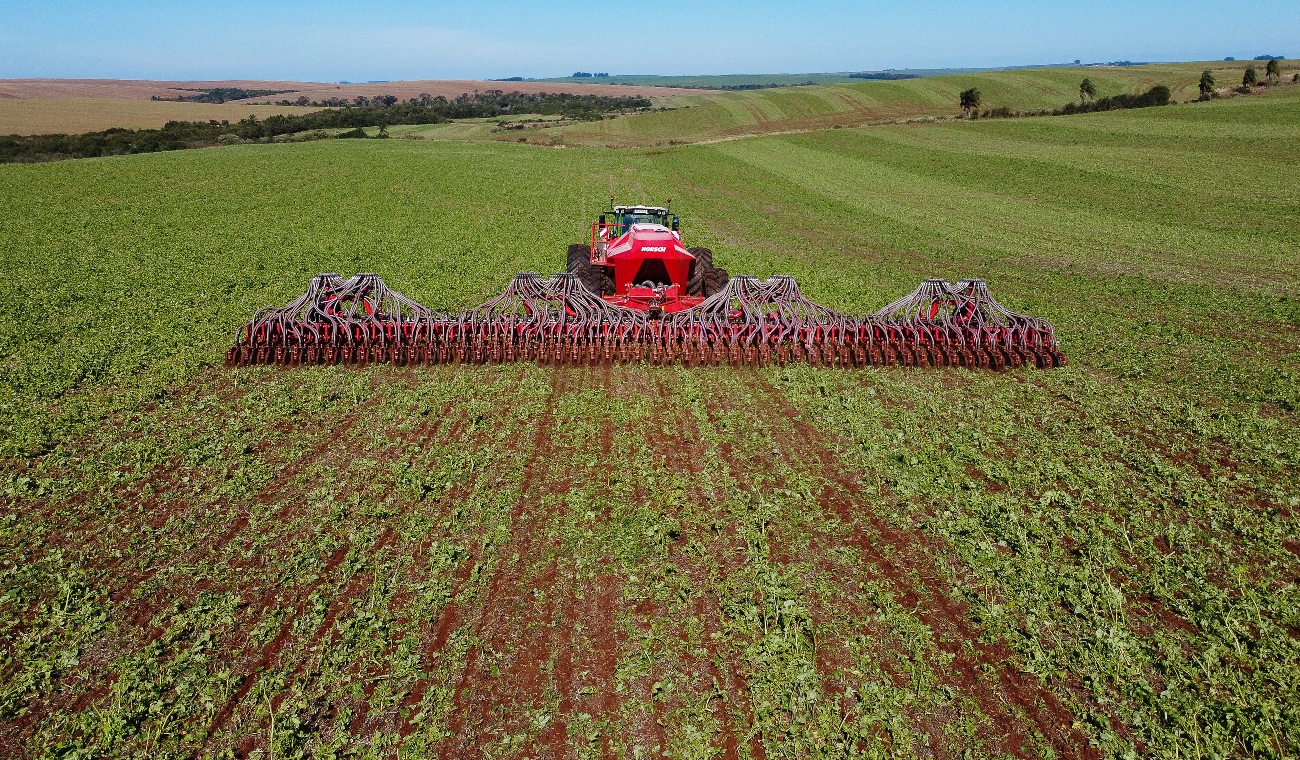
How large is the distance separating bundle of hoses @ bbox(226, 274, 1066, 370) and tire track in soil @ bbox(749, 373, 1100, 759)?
12.4ft

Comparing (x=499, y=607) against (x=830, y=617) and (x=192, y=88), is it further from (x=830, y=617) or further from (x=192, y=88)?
(x=192, y=88)

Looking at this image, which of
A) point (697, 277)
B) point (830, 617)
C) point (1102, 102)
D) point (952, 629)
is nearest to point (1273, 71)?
point (1102, 102)

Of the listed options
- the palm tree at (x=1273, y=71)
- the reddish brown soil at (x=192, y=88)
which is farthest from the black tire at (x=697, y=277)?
the reddish brown soil at (x=192, y=88)

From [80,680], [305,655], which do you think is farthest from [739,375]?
[80,680]

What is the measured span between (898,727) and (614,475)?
13.7 ft

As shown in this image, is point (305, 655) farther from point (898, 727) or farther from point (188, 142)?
point (188, 142)

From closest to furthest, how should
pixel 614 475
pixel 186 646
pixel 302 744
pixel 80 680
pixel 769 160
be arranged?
pixel 302 744 → pixel 80 680 → pixel 186 646 → pixel 614 475 → pixel 769 160

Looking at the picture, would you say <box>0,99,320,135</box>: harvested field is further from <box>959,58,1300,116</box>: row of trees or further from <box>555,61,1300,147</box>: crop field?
<box>959,58,1300,116</box>: row of trees

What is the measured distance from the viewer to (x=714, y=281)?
601 inches

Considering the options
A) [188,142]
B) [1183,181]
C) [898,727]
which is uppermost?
[188,142]

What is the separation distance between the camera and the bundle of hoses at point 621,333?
11594 millimetres

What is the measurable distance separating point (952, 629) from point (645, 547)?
2722mm

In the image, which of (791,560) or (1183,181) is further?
(1183,181)

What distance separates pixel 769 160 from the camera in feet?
155
